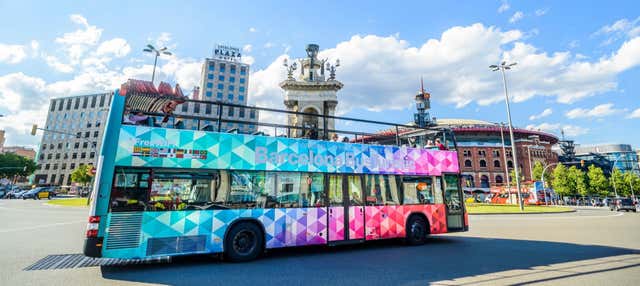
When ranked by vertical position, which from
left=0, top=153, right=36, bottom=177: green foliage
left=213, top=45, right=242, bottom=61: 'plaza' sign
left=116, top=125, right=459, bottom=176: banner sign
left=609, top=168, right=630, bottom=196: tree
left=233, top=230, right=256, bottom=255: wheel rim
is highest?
left=213, top=45, right=242, bottom=61: 'plaza' sign

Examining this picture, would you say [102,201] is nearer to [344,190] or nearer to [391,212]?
[344,190]

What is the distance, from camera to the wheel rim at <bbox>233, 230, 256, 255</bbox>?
702cm

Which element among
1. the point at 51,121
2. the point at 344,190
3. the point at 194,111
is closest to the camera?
the point at 344,190

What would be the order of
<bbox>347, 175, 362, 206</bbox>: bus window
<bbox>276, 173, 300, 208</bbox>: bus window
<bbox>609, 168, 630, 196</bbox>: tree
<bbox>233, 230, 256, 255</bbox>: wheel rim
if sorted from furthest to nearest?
1. <bbox>609, 168, 630, 196</bbox>: tree
2. <bbox>347, 175, 362, 206</bbox>: bus window
3. <bbox>276, 173, 300, 208</bbox>: bus window
4. <bbox>233, 230, 256, 255</bbox>: wheel rim

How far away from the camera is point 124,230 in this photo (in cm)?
594

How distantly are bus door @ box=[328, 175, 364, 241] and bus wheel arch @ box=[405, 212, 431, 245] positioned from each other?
5.94 feet

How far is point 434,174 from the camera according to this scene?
32.9 feet

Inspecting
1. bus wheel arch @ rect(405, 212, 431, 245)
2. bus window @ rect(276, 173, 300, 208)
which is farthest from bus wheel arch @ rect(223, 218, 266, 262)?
bus wheel arch @ rect(405, 212, 431, 245)

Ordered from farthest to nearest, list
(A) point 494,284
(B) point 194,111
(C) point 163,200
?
(B) point 194,111 → (C) point 163,200 → (A) point 494,284

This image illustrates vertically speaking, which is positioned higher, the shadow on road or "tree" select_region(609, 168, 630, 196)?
"tree" select_region(609, 168, 630, 196)

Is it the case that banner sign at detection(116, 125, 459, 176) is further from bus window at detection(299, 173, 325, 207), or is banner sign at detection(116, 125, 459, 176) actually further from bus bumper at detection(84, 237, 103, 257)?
bus bumper at detection(84, 237, 103, 257)

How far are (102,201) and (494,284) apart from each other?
740 cm

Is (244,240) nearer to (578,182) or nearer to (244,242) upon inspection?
(244,242)

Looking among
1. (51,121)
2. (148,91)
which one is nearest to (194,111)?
(51,121)
